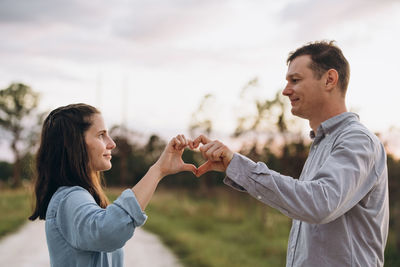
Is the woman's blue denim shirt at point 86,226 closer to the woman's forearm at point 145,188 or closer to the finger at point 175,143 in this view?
the woman's forearm at point 145,188

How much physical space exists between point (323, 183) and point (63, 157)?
1288mm

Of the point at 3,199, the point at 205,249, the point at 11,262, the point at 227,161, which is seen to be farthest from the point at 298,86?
the point at 3,199

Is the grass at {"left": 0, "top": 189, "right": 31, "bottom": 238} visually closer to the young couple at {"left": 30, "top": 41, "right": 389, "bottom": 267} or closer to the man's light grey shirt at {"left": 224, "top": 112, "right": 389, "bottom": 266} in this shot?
the young couple at {"left": 30, "top": 41, "right": 389, "bottom": 267}

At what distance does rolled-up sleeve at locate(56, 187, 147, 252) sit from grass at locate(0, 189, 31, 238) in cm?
780

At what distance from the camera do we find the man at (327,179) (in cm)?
211

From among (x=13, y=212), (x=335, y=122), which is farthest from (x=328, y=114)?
(x=13, y=212)

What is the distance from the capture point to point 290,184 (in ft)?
6.94

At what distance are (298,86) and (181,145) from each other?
0.74 m

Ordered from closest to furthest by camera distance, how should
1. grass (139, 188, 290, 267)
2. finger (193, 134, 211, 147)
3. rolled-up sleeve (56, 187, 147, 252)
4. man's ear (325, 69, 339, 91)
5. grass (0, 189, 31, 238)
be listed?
rolled-up sleeve (56, 187, 147, 252) < man's ear (325, 69, 339, 91) < finger (193, 134, 211, 147) < grass (139, 188, 290, 267) < grass (0, 189, 31, 238)

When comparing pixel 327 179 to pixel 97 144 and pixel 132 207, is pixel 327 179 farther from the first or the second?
pixel 97 144

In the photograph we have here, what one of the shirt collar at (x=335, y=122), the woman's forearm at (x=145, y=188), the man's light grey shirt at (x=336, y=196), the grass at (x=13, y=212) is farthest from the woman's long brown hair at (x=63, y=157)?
the grass at (x=13, y=212)

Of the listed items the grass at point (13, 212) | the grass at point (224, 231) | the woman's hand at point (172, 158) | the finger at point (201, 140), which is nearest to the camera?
the woman's hand at point (172, 158)

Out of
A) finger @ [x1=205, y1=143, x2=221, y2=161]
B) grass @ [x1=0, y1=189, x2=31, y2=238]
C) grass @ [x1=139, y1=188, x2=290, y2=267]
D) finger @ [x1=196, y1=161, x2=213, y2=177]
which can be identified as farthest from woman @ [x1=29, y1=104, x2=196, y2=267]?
grass @ [x1=0, y1=189, x2=31, y2=238]

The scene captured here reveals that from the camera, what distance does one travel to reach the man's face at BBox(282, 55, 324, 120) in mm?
2605
